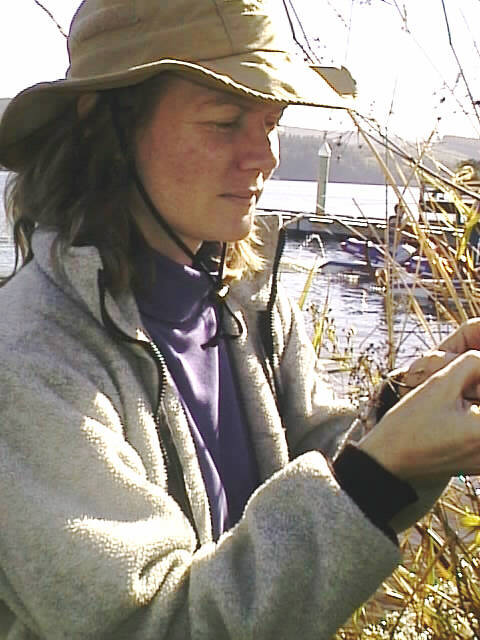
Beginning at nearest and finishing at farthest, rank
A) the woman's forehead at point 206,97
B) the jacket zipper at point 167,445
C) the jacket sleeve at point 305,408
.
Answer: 1. the jacket zipper at point 167,445
2. the woman's forehead at point 206,97
3. the jacket sleeve at point 305,408

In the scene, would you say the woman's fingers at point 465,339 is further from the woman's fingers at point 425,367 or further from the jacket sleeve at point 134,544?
the jacket sleeve at point 134,544

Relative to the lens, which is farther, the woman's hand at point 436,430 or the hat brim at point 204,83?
the hat brim at point 204,83

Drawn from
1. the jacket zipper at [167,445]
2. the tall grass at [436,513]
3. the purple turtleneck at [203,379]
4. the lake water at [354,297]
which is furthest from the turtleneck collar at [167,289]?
the tall grass at [436,513]

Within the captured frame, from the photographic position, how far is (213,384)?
2.07 meters

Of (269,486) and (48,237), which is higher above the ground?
(48,237)

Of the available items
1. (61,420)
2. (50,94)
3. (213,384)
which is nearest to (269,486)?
(61,420)

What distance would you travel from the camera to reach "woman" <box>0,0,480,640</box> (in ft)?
5.23

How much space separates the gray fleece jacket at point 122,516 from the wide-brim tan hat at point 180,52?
309 millimetres

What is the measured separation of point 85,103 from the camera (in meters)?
2.12

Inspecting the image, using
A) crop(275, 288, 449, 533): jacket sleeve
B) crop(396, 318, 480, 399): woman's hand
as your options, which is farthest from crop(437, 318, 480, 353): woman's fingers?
crop(275, 288, 449, 533): jacket sleeve

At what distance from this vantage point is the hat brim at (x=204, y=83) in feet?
6.33

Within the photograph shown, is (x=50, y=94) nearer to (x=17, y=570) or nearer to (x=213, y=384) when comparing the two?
(x=213, y=384)

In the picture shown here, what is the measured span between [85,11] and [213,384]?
684 mm

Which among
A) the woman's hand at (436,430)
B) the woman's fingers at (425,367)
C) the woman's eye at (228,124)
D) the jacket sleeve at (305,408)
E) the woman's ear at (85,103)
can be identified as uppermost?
the woman's ear at (85,103)
